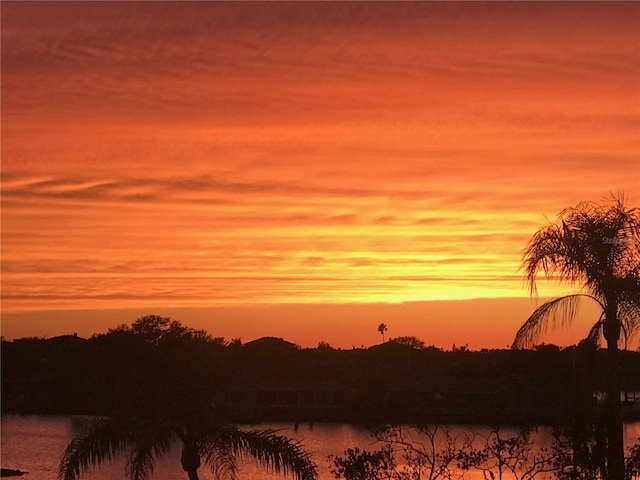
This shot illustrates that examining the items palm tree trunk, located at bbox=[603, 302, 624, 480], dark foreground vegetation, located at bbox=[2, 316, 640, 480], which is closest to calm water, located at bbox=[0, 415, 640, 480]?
dark foreground vegetation, located at bbox=[2, 316, 640, 480]

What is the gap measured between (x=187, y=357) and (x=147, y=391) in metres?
85.4

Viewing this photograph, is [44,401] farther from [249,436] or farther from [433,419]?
[249,436]

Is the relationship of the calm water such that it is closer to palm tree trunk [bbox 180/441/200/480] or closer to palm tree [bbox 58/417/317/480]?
palm tree trunk [bbox 180/441/200/480]

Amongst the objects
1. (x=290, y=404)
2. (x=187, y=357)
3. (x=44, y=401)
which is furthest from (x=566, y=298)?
(x=44, y=401)

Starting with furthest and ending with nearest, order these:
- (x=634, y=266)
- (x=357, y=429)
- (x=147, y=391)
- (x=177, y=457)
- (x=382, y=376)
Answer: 1. (x=382, y=376)
2. (x=357, y=429)
3. (x=177, y=457)
4. (x=147, y=391)
5. (x=634, y=266)

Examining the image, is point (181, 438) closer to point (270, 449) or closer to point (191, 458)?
point (191, 458)

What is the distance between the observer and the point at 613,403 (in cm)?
2200

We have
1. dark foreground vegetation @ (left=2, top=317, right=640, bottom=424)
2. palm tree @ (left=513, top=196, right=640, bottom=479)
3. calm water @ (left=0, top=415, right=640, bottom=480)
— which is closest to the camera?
palm tree @ (left=513, top=196, right=640, bottom=479)

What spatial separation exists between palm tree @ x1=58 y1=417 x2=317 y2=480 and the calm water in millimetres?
42784

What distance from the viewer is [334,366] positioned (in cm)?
16038

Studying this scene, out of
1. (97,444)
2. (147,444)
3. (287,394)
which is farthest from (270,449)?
(287,394)

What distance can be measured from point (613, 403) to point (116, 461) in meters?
73.2

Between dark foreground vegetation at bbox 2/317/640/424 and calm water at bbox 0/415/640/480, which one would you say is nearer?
calm water at bbox 0/415/640/480

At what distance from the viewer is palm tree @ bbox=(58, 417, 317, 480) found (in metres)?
22.1
